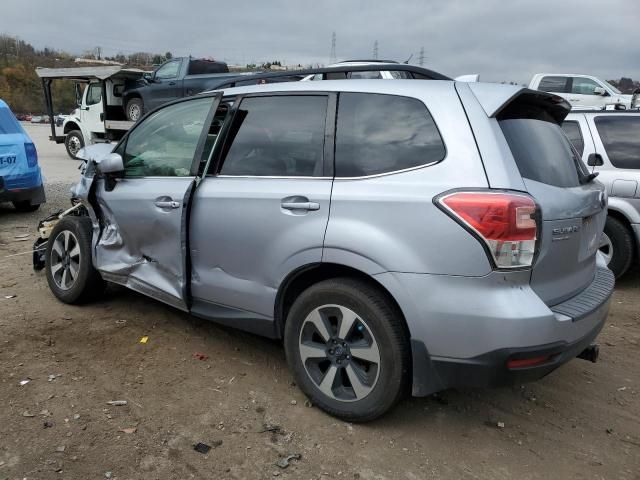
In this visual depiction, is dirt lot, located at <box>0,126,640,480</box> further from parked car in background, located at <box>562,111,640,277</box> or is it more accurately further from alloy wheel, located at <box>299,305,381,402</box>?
parked car in background, located at <box>562,111,640,277</box>

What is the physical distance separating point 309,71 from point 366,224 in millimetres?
1220

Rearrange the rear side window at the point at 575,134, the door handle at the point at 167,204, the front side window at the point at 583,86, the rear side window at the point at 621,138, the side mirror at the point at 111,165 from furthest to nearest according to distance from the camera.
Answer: the front side window at the point at 583,86
the rear side window at the point at 575,134
the rear side window at the point at 621,138
the side mirror at the point at 111,165
the door handle at the point at 167,204

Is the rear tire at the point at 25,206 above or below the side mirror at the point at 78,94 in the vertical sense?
below

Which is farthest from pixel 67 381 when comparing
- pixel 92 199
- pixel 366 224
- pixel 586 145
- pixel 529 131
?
pixel 586 145

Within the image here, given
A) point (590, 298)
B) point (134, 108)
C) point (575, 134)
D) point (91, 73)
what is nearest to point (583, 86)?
point (575, 134)

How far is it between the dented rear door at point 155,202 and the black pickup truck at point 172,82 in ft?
28.7

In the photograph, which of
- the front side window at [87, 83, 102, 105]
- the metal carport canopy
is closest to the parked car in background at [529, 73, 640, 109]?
the metal carport canopy

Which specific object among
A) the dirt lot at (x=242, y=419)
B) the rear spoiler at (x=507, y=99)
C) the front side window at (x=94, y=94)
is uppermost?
the front side window at (x=94, y=94)

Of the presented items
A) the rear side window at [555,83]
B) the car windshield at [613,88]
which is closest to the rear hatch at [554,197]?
the rear side window at [555,83]

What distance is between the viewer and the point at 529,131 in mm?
2744

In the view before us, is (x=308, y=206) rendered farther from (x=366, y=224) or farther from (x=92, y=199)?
(x=92, y=199)

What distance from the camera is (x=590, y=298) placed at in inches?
108

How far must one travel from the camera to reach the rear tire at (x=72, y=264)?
426cm

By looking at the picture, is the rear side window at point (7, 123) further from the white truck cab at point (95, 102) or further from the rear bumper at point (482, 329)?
the rear bumper at point (482, 329)
